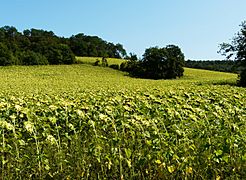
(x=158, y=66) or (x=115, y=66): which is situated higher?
(x=158, y=66)

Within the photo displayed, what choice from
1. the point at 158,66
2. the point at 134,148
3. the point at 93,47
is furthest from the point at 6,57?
the point at 134,148

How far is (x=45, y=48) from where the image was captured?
98000 mm

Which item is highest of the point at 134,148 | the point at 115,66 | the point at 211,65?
the point at 134,148

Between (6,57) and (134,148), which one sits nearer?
(134,148)

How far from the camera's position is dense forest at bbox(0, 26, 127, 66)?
87500 millimetres

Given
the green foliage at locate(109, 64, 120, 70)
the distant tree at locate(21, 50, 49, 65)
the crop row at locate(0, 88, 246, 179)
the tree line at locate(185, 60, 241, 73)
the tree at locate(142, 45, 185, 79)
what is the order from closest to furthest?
the crop row at locate(0, 88, 246, 179) < the tree at locate(142, 45, 185, 79) < the distant tree at locate(21, 50, 49, 65) < the green foliage at locate(109, 64, 120, 70) < the tree line at locate(185, 60, 241, 73)

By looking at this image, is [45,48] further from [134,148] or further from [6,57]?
[134,148]

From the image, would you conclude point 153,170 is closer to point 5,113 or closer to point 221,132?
point 221,132

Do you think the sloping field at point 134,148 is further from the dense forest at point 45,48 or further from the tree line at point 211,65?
the tree line at point 211,65

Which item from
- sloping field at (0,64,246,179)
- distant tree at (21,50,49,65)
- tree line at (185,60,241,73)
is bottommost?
tree line at (185,60,241,73)

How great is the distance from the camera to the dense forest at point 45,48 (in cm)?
8750

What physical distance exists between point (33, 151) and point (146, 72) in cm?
7779

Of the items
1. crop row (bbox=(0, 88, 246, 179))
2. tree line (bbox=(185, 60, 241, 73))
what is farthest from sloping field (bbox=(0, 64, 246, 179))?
tree line (bbox=(185, 60, 241, 73))

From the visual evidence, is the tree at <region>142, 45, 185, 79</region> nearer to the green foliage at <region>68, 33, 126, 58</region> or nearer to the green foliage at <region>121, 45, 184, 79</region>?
the green foliage at <region>121, 45, 184, 79</region>
